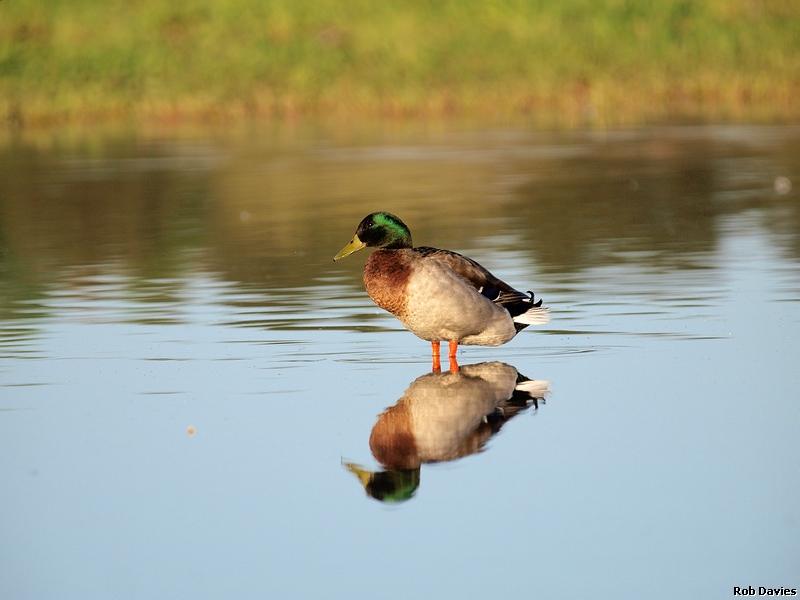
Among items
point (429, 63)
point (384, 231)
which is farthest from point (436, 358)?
point (429, 63)

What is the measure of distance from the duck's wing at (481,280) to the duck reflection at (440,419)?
34 centimetres

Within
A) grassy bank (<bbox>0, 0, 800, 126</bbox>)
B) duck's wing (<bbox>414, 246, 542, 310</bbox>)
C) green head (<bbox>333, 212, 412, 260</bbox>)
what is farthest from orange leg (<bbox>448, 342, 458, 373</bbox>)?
grassy bank (<bbox>0, 0, 800, 126</bbox>)

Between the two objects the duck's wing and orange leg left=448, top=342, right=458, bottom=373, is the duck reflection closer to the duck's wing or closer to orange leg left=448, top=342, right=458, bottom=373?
orange leg left=448, top=342, right=458, bottom=373

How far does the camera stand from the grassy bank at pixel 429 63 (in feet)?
106

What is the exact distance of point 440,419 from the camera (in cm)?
652

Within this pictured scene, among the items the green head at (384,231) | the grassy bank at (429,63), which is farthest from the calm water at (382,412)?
the grassy bank at (429,63)

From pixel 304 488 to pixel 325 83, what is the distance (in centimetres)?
2951

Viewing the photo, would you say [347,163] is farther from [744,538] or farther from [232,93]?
[744,538]

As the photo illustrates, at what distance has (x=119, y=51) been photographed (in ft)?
124

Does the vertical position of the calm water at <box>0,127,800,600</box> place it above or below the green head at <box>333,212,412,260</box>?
below

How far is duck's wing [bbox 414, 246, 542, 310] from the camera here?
773 cm

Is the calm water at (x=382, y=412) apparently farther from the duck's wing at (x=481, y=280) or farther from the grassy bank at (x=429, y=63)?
the grassy bank at (x=429, y=63)

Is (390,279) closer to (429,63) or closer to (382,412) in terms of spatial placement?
(382,412)

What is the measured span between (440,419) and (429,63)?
93.7 feet
